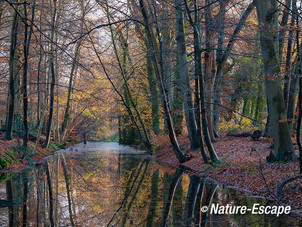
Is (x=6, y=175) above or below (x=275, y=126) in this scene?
below

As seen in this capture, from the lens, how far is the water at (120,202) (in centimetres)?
600

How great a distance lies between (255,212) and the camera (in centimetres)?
659

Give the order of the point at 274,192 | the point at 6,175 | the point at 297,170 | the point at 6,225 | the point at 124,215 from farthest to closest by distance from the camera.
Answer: the point at 6,175, the point at 297,170, the point at 274,192, the point at 124,215, the point at 6,225

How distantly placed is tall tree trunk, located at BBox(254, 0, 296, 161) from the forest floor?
1.81 ft

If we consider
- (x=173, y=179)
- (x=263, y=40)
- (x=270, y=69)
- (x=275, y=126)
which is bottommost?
(x=173, y=179)

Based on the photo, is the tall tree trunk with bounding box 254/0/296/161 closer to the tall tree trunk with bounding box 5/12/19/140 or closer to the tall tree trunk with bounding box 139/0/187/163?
the tall tree trunk with bounding box 139/0/187/163

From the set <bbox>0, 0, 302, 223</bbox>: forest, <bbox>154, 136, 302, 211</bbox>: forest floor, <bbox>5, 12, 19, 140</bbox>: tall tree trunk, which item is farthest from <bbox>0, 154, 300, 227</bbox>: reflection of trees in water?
<bbox>5, 12, 19, 140</bbox>: tall tree trunk

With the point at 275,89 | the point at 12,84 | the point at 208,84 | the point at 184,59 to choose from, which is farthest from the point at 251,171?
the point at 12,84

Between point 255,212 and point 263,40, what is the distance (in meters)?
6.47

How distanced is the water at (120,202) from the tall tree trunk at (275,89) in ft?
8.57

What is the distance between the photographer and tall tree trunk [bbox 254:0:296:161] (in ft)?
35.1

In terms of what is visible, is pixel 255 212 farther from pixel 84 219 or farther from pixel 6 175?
pixel 6 175

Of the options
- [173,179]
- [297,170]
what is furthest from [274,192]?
[173,179]

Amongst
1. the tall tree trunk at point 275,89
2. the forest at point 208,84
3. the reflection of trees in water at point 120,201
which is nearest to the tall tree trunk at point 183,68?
the forest at point 208,84
